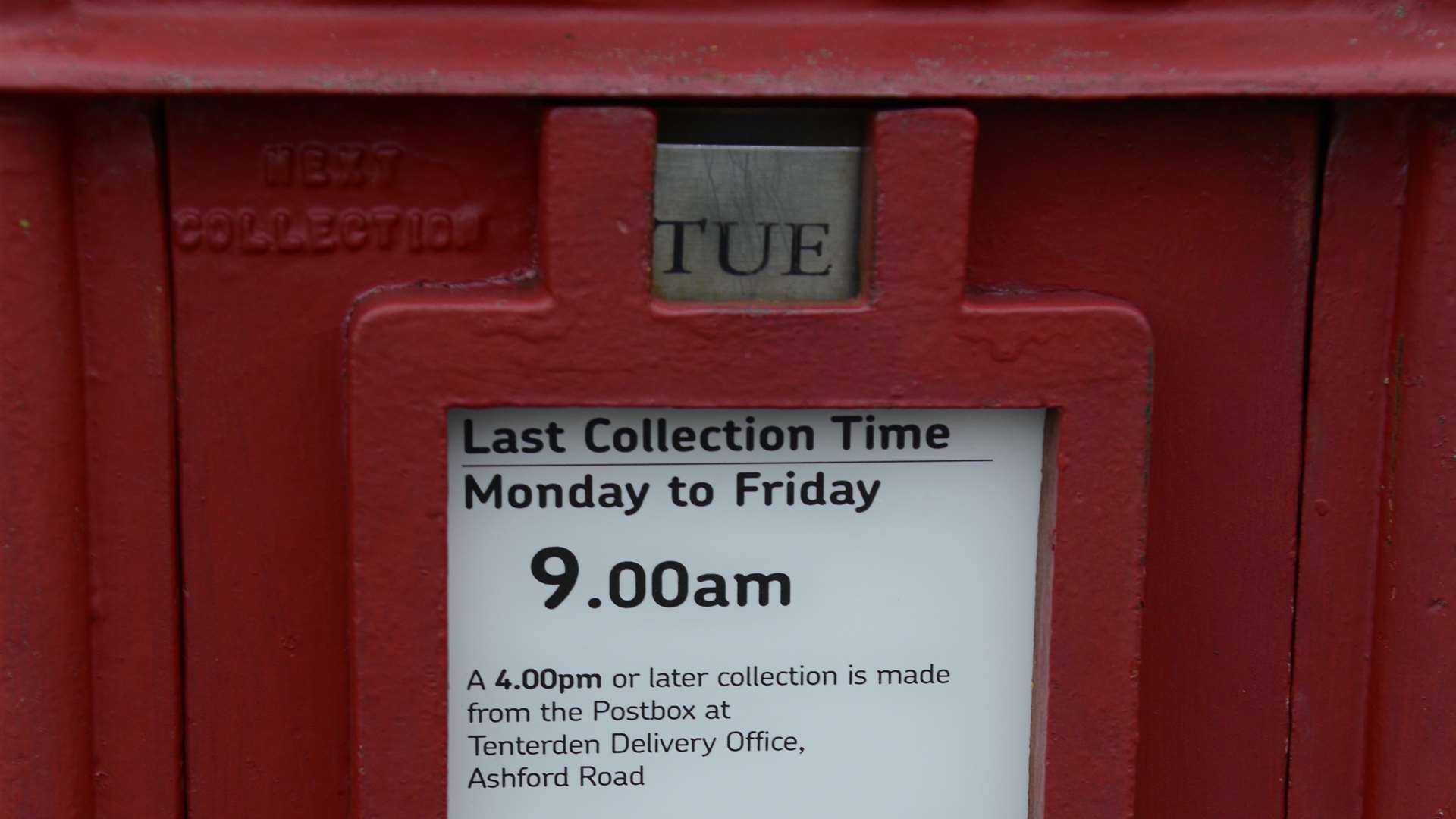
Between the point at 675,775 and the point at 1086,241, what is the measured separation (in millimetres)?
671

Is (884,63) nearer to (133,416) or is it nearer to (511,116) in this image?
(511,116)

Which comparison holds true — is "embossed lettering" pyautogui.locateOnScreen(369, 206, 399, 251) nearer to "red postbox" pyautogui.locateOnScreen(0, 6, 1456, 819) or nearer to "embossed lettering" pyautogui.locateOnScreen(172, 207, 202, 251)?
"red postbox" pyautogui.locateOnScreen(0, 6, 1456, 819)

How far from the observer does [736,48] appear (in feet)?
4.23

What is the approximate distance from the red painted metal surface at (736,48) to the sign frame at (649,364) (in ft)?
0.17

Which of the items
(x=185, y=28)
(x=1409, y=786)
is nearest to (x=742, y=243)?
(x=185, y=28)

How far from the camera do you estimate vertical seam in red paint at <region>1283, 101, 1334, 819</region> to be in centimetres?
139

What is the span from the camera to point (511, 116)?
1.32m

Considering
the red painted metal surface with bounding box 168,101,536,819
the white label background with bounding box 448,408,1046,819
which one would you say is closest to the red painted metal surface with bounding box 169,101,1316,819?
the red painted metal surface with bounding box 168,101,536,819

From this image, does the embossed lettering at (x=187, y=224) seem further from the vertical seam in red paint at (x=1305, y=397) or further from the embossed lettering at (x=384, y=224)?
the vertical seam in red paint at (x=1305, y=397)

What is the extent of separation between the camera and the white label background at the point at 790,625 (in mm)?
1398

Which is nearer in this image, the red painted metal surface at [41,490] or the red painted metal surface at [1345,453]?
the red painted metal surface at [41,490]

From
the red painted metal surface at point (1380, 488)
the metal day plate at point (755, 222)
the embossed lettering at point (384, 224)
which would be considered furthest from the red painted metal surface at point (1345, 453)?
the embossed lettering at point (384, 224)

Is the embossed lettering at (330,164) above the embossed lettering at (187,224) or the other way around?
above

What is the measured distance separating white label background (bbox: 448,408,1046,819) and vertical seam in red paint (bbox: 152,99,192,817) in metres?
0.26
